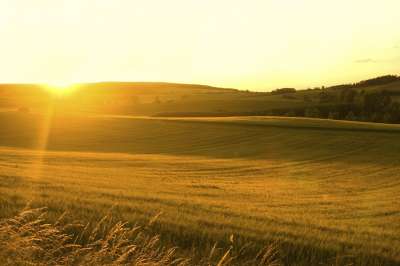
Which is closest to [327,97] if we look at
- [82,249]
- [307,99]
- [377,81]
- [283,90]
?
[307,99]

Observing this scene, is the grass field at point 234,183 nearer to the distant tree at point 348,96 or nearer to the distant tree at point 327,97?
the distant tree at point 348,96

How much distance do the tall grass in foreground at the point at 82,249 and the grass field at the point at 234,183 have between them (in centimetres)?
52

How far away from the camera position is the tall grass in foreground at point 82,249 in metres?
6.74

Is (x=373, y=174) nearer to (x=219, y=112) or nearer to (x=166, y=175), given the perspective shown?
(x=166, y=175)

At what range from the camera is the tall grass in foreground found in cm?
674

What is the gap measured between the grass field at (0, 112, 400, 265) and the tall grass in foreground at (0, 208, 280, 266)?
1.72 ft

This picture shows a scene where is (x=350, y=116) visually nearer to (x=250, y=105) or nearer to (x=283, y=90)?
(x=250, y=105)

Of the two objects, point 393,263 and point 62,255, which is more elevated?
point 62,255

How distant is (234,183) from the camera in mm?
23672

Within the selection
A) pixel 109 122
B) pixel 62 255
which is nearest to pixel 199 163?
pixel 62 255

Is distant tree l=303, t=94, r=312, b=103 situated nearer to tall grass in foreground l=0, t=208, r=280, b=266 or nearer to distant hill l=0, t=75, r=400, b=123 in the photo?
distant hill l=0, t=75, r=400, b=123

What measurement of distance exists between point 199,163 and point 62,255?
26.1m

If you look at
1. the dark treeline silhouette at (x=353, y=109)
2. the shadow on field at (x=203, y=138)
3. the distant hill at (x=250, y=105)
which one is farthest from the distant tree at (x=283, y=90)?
the shadow on field at (x=203, y=138)

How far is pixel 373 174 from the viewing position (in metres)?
30.2
